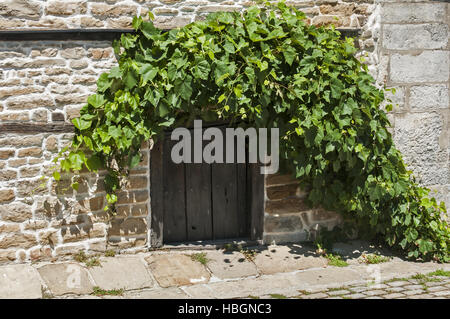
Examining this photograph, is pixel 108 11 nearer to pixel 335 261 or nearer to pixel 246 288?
pixel 246 288

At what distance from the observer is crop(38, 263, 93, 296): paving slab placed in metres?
5.45

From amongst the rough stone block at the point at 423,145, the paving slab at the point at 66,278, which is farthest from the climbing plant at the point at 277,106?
the paving slab at the point at 66,278

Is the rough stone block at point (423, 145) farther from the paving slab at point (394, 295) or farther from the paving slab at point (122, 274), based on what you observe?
the paving slab at point (122, 274)

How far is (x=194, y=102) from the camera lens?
580 cm

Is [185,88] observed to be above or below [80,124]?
above

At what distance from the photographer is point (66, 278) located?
5.63 meters

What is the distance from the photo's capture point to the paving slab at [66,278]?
5.45 meters

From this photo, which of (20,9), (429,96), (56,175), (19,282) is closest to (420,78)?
(429,96)

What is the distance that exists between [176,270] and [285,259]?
1180 mm

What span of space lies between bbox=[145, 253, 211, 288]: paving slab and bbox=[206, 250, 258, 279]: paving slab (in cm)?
12

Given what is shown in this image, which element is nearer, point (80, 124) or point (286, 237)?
point (80, 124)

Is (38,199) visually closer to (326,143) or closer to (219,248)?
(219,248)

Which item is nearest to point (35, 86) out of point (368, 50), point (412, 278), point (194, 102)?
point (194, 102)

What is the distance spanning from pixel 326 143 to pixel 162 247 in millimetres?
2062
